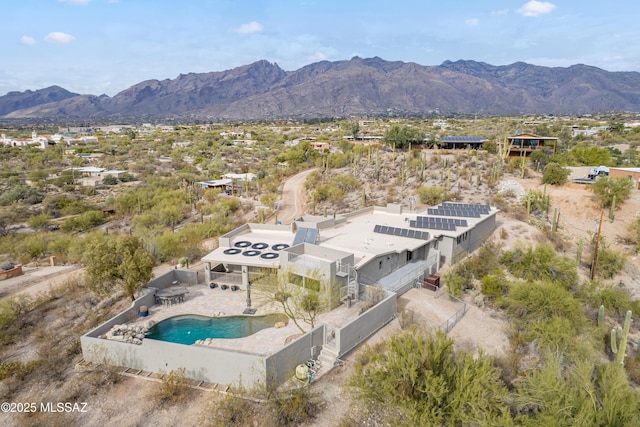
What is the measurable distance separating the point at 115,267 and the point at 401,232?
14817 millimetres

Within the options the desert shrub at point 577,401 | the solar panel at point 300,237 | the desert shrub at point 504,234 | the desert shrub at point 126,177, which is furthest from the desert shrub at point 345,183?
the desert shrub at point 577,401

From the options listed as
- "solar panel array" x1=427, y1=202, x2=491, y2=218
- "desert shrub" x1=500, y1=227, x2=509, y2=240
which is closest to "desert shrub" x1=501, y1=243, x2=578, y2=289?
"desert shrub" x1=500, y1=227, x2=509, y2=240

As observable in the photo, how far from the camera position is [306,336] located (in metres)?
13.8

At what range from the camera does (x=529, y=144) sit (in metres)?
50.1

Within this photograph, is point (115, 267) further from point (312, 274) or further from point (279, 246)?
point (312, 274)

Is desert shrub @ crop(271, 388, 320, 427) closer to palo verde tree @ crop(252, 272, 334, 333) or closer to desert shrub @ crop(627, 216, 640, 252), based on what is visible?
palo verde tree @ crop(252, 272, 334, 333)

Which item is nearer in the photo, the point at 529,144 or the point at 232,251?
the point at 232,251

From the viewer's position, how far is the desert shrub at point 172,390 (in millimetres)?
12141

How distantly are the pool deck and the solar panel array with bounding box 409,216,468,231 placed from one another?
7929 millimetres

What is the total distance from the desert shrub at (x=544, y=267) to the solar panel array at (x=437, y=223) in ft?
11.8

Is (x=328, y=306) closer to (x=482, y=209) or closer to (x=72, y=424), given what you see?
(x=72, y=424)

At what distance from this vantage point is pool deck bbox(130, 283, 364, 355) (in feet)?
49.5

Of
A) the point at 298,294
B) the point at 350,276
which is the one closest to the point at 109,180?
the point at 298,294

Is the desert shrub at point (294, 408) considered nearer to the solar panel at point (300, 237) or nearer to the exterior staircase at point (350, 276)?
the exterior staircase at point (350, 276)
